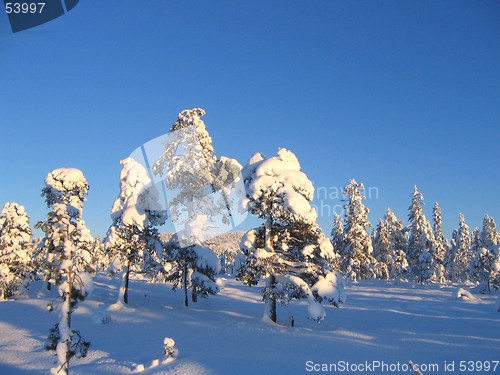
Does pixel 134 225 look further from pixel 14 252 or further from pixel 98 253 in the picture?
pixel 98 253

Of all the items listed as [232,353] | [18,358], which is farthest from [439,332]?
[18,358]

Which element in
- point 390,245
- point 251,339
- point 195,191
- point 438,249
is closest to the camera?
point 251,339

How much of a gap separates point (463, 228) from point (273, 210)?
7455 centimetres

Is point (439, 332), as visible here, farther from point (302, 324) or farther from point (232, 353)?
point (232, 353)

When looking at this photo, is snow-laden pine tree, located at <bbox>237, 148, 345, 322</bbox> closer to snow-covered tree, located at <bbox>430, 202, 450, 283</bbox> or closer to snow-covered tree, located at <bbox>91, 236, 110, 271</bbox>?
snow-covered tree, located at <bbox>91, 236, 110, 271</bbox>

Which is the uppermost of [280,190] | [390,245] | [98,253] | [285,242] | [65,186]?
[65,186]

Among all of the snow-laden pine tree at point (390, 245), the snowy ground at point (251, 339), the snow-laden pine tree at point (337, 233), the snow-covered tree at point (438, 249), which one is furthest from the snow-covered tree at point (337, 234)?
the snowy ground at point (251, 339)

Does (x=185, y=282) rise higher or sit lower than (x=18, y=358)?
higher

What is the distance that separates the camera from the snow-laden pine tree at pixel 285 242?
63.3 ft

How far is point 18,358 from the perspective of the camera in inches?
632

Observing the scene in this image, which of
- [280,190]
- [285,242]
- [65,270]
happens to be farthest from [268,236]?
[65,270]
